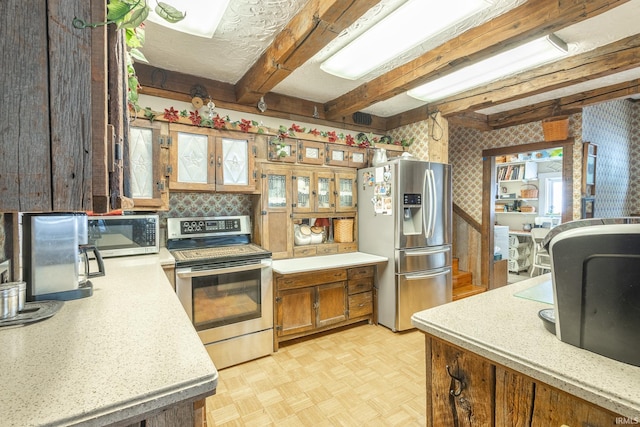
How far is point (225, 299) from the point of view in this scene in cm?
247

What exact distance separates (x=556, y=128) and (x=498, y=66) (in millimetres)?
1743

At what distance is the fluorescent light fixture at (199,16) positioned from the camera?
1.75m

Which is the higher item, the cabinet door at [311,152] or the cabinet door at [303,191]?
the cabinet door at [311,152]

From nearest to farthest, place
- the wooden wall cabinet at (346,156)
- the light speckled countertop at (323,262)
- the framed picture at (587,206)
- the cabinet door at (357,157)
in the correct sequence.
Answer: the light speckled countertop at (323,262)
the wooden wall cabinet at (346,156)
the cabinet door at (357,157)
the framed picture at (587,206)

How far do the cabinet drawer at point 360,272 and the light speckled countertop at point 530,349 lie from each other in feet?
6.14

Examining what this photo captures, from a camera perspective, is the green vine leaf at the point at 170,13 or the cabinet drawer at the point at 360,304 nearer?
the green vine leaf at the point at 170,13

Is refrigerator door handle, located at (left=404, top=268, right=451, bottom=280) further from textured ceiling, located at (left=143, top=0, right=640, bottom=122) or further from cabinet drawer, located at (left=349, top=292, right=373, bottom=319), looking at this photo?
textured ceiling, located at (left=143, top=0, right=640, bottom=122)

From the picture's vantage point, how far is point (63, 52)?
50 cm

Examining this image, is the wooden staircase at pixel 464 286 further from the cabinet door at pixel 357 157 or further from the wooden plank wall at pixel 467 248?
the cabinet door at pixel 357 157

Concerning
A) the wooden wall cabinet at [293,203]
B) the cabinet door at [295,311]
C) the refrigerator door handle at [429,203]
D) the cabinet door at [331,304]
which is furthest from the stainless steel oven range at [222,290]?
the refrigerator door handle at [429,203]

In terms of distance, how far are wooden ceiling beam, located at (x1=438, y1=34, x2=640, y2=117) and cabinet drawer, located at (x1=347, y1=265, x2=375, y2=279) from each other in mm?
1993

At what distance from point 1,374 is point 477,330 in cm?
130

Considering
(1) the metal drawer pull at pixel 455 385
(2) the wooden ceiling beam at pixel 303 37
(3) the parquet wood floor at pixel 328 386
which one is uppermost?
(2) the wooden ceiling beam at pixel 303 37

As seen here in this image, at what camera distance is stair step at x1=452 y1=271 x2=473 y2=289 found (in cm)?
429
